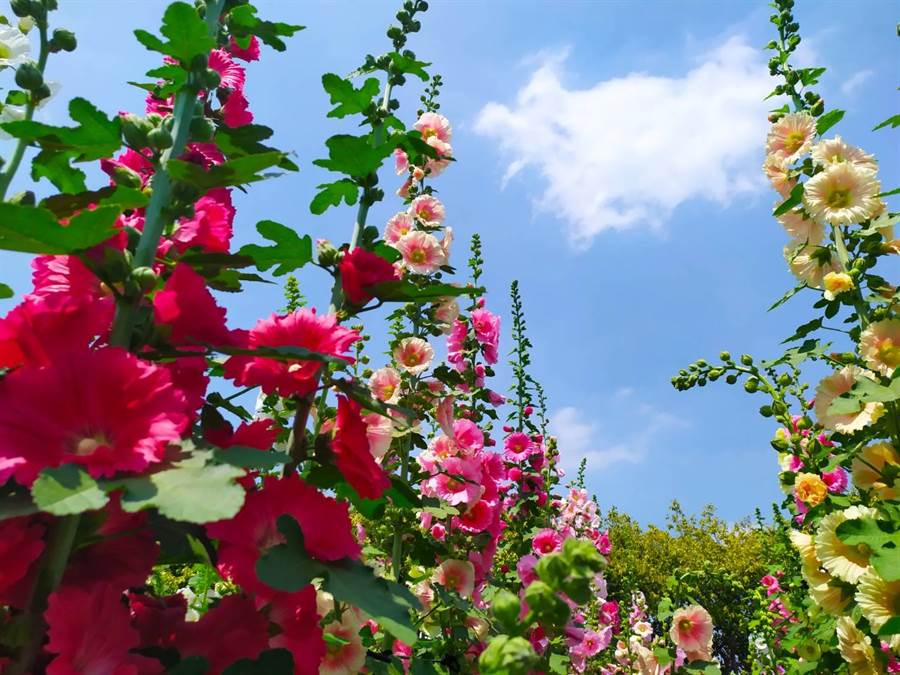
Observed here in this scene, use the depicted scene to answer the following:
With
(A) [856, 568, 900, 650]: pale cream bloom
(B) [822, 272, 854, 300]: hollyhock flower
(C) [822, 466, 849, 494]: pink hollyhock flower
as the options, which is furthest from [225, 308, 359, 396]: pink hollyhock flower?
(C) [822, 466, 849, 494]: pink hollyhock flower

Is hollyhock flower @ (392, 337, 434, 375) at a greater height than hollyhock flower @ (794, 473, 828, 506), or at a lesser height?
greater

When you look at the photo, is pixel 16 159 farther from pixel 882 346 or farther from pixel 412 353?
pixel 882 346

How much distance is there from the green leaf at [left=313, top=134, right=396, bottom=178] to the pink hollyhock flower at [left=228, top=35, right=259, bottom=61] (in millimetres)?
303

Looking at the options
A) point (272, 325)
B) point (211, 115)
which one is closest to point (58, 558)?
point (272, 325)

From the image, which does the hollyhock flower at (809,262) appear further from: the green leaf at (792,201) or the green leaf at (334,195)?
the green leaf at (334,195)

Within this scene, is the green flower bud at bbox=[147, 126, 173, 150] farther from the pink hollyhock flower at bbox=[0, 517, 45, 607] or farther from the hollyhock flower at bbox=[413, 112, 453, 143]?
the hollyhock flower at bbox=[413, 112, 453, 143]

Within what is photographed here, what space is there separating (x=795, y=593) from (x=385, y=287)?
5057 millimetres

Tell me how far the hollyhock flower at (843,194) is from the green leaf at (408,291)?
2277mm

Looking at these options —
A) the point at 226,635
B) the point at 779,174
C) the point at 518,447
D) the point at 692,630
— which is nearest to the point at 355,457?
the point at 226,635

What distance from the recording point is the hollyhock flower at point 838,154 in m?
2.85

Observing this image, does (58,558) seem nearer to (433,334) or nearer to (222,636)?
(222,636)

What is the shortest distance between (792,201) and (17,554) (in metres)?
2.97

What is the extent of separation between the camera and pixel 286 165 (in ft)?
3.21

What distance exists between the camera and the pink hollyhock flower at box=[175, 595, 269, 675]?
83 cm
